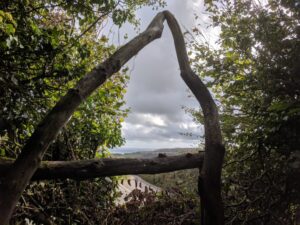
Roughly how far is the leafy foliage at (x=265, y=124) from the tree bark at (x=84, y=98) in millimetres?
708

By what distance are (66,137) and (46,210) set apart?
44.1 inches

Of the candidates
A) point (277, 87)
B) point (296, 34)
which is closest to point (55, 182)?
point (277, 87)

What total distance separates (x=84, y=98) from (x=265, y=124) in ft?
8.17

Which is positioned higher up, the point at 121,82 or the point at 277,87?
the point at 121,82

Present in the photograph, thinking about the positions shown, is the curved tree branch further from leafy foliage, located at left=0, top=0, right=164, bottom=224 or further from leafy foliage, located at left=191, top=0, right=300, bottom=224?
leafy foliage, located at left=0, top=0, right=164, bottom=224

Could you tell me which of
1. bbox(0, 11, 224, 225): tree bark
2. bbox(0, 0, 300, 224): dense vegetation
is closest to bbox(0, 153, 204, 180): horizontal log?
bbox(0, 11, 224, 225): tree bark

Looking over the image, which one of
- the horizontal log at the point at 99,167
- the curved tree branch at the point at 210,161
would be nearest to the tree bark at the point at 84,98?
the curved tree branch at the point at 210,161

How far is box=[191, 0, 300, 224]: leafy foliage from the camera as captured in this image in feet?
12.6

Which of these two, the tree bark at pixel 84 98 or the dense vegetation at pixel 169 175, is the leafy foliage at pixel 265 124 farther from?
the tree bark at pixel 84 98

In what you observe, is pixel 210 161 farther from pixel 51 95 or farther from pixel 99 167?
pixel 51 95

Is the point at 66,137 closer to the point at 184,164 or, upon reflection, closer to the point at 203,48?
the point at 184,164

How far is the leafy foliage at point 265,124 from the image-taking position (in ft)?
12.6

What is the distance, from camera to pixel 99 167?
2.81 m

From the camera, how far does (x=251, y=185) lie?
3953mm
